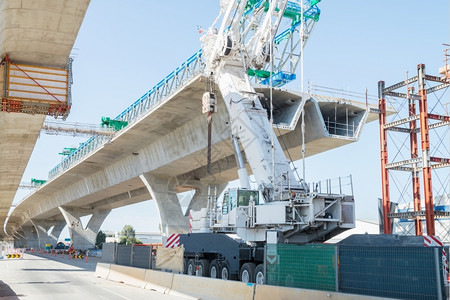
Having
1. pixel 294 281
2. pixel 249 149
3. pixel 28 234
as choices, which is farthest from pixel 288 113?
pixel 28 234

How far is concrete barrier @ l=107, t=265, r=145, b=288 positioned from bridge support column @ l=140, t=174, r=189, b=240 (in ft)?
44.4

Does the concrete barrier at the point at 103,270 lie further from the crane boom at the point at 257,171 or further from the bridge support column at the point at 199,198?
the bridge support column at the point at 199,198

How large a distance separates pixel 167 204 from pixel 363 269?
1068 inches

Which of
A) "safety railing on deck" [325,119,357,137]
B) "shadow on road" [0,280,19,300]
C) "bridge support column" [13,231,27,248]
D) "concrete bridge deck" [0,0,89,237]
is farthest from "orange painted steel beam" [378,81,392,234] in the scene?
"bridge support column" [13,231,27,248]

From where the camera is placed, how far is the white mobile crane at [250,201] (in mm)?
16734

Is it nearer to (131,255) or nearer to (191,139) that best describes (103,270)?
(131,255)

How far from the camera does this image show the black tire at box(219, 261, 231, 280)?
56.9 ft

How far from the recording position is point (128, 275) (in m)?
20.4

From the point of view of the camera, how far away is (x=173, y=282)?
16.7m

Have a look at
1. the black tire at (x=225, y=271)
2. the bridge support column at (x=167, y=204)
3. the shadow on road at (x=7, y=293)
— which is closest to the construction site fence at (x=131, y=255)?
the black tire at (x=225, y=271)

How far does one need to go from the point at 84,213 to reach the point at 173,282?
55945 millimetres

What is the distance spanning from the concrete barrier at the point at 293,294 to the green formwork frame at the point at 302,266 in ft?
1.73

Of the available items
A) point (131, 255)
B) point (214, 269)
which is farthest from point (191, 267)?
point (131, 255)

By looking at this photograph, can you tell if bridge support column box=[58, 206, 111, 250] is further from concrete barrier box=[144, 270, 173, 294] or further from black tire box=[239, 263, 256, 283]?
black tire box=[239, 263, 256, 283]
